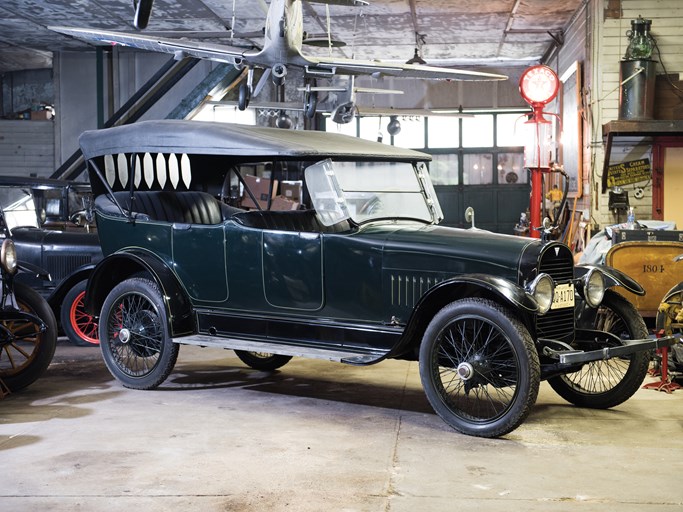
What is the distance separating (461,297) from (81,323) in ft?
16.1

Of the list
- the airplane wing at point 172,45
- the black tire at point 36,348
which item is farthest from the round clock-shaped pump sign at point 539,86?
the black tire at point 36,348

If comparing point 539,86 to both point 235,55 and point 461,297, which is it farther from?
point 461,297

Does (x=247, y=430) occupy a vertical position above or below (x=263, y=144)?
below

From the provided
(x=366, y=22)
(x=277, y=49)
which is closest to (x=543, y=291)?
(x=277, y=49)

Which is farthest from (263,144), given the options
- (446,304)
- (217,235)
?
(446,304)

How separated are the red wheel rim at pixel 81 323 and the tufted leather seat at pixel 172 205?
2.09 metres

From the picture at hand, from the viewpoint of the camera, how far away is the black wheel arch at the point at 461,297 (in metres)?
4.88

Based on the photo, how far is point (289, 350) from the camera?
5648mm

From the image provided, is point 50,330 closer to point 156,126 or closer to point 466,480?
point 156,126

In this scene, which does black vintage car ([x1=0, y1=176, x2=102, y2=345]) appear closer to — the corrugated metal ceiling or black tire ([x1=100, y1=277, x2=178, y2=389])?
black tire ([x1=100, y1=277, x2=178, y2=389])

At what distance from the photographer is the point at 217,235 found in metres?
6.18

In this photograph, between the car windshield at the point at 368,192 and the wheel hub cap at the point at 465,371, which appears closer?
the wheel hub cap at the point at 465,371

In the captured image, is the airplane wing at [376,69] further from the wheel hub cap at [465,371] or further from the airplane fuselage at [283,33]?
the wheel hub cap at [465,371]

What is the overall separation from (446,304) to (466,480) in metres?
1.38
